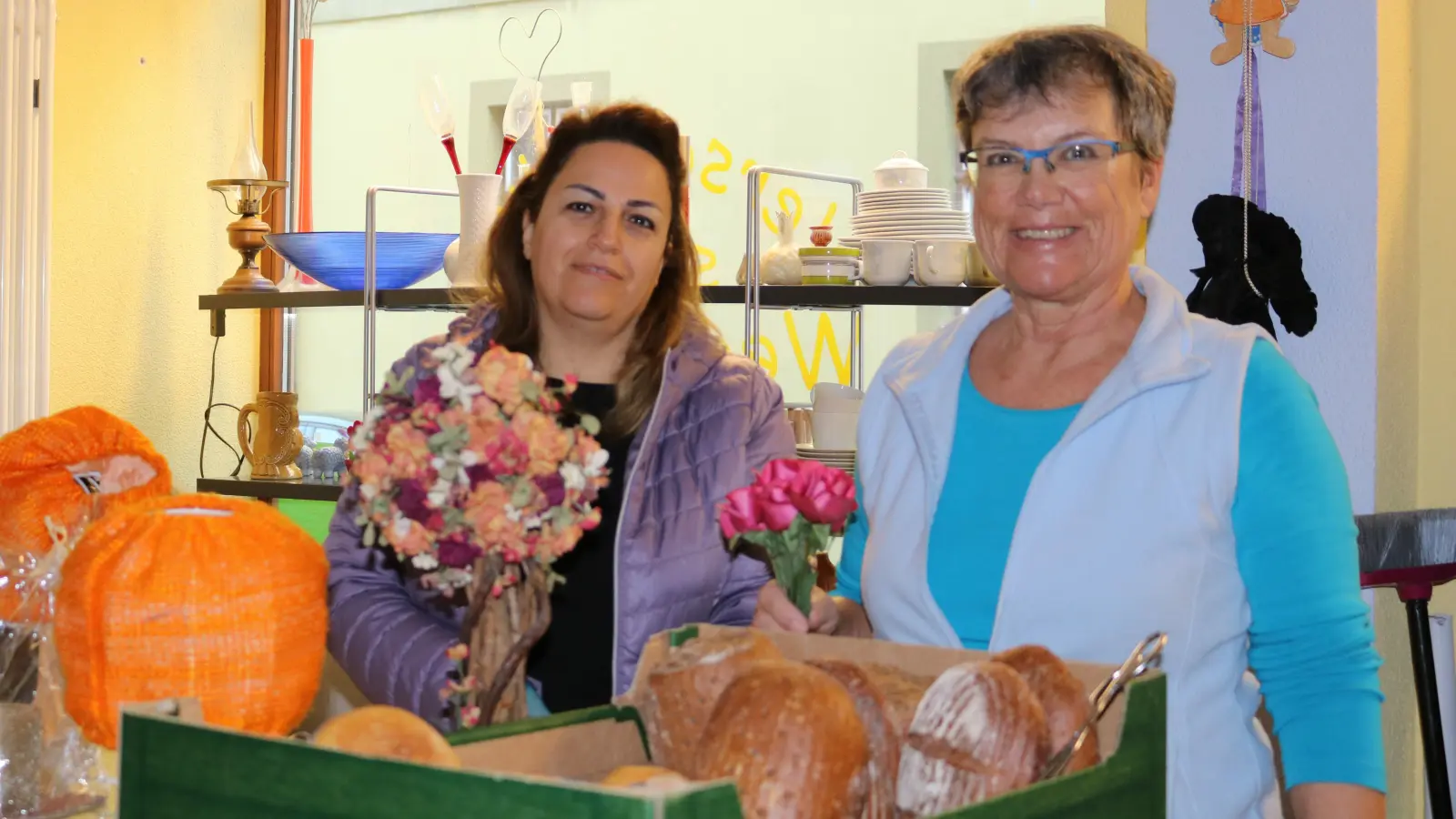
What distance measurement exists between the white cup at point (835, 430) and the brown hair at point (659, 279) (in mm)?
960

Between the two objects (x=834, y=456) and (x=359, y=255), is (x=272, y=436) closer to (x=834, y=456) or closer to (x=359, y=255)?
(x=359, y=255)

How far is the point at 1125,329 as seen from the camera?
1.32 meters

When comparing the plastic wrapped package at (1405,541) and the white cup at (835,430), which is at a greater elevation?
the white cup at (835,430)

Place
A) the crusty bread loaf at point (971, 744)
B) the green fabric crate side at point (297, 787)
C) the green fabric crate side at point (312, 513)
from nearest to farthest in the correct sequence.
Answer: the green fabric crate side at point (297, 787) < the crusty bread loaf at point (971, 744) < the green fabric crate side at point (312, 513)

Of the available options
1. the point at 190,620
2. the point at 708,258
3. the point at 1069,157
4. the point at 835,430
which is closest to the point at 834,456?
the point at 835,430

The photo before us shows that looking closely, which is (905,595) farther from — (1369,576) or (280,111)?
(280,111)

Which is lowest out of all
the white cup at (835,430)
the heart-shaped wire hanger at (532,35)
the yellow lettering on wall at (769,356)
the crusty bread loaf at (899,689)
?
the crusty bread loaf at (899,689)

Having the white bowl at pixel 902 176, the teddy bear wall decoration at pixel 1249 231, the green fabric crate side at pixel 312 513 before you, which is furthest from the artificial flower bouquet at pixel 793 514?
the green fabric crate side at pixel 312 513

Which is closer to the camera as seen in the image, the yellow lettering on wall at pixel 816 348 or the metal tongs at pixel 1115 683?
the metal tongs at pixel 1115 683

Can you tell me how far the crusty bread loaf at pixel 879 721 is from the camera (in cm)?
70

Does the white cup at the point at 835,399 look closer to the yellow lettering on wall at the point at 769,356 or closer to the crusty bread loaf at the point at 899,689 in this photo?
the yellow lettering on wall at the point at 769,356

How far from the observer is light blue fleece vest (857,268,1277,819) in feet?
3.76

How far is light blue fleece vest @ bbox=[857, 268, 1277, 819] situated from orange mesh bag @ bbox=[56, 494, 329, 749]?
52 centimetres

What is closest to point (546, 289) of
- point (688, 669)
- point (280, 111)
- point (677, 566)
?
point (677, 566)
